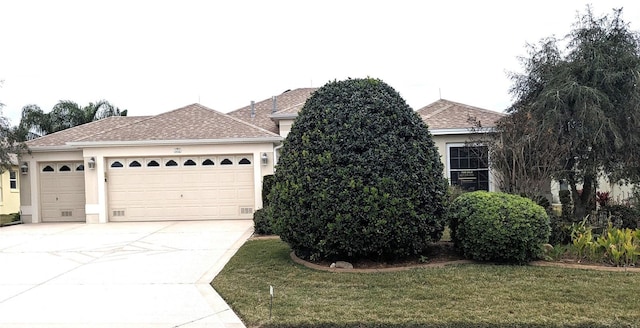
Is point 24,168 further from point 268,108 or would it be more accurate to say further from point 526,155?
point 526,155

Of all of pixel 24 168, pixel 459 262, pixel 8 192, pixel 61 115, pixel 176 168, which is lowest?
pixel 459 262

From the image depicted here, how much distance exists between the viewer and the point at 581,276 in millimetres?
6902

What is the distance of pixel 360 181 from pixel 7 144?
46.1 ft

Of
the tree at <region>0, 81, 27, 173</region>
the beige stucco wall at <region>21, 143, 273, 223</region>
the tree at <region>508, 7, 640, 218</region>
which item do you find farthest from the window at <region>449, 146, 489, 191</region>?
the tree at <region>0, 81, 27, 173</region>

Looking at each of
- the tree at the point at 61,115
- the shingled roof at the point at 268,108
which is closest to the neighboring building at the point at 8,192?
the tree at the point at 61,115

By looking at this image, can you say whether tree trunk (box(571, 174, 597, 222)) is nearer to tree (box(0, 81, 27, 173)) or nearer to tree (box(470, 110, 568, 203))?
tree (box(470, 110, 568, 203))

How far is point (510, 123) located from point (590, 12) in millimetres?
3251

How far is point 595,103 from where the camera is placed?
36.4ft

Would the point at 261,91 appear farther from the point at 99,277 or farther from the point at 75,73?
the point at 99,277

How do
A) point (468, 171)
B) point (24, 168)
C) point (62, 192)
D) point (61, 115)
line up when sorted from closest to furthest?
point (468, 171), point (24, 168), point (62, 192), point (61, 115)

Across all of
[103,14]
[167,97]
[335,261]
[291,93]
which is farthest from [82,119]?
[335,261]

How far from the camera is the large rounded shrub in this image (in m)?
7.33

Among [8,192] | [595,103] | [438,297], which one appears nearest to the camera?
[438,297]

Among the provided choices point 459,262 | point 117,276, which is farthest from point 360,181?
point 117,276
